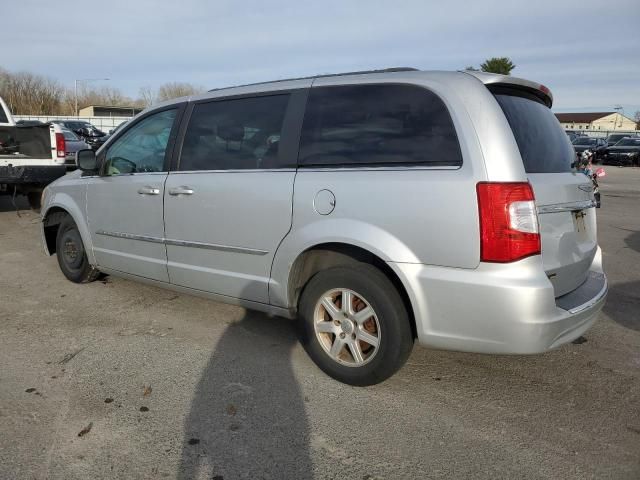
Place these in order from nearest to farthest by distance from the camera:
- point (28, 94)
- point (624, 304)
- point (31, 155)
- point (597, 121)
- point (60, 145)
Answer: point (624, 304)
point (60, 145)
point (31, 155)
point (28, 94)
point (597, 121)

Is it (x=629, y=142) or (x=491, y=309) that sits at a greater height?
(x=629, y=142)

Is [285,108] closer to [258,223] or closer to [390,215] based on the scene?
[258,223]

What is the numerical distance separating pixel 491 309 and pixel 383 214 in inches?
30.5

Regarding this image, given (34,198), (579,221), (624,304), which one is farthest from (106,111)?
(579,221)

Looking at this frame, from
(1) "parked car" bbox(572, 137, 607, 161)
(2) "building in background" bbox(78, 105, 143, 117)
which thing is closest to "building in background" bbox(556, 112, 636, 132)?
(1) "parked car" bbox(572, 137, 607, 161)

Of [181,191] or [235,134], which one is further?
[181,191]

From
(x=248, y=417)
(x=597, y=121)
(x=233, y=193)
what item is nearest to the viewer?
(x=248, y=417)

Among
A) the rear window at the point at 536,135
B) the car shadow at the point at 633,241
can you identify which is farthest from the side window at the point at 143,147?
the car shadow at the point at 633,241

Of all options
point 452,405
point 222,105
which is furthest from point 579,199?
point 222,105

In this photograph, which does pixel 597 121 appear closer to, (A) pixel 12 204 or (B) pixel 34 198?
(A) pixel 12 204

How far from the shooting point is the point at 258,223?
140 inches

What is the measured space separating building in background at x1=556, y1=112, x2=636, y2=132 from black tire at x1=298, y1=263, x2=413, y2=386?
99.5 metres

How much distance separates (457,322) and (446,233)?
1.63 feet

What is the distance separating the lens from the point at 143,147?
4.57 m
